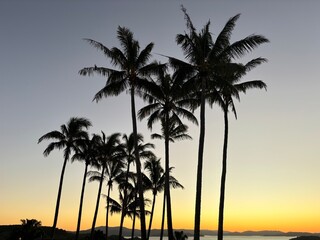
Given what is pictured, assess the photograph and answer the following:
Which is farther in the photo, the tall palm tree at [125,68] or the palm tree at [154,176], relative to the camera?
the palm tree at [154,176]

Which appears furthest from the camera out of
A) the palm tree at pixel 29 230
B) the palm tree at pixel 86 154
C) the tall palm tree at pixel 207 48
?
the palm tree at pixel 86 154

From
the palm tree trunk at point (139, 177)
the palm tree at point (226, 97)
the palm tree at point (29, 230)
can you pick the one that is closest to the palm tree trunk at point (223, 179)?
the palm tree at point (226, 97)

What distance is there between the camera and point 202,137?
77.5ft

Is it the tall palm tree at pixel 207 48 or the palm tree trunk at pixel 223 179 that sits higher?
the tall palm tree at pixel 207 48

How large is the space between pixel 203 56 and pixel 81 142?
22391 mm

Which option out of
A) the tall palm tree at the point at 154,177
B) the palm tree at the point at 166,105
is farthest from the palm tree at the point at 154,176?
the palm tree at the point at 166,105

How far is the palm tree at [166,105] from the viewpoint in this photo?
29000 millimetres

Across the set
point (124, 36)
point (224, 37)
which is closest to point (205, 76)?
point (224, 37)

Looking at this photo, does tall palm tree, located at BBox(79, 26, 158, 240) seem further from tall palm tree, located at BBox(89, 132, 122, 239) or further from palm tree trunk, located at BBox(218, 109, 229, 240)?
tall palm tree, located at BBox(89, 132, 122, 239)

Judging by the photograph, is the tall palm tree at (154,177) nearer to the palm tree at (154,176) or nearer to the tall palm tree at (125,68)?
the palm tree at (154,176)

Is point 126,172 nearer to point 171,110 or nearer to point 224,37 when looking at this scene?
point 171,110

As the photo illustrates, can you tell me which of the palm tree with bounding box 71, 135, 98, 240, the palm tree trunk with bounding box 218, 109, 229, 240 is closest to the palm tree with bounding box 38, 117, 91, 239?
the palm tree with bounding box 71, 135, 98, 240

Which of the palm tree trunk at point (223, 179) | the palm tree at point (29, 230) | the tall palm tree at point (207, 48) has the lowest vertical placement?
the palm tree at point (29, 230)

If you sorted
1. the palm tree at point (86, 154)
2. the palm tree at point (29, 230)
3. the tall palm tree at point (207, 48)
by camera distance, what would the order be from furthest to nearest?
1. the palm tree at point (86, 154)
2. the palm tree at point (29, 230)
3. the tall palm tree at point (207, 48)
